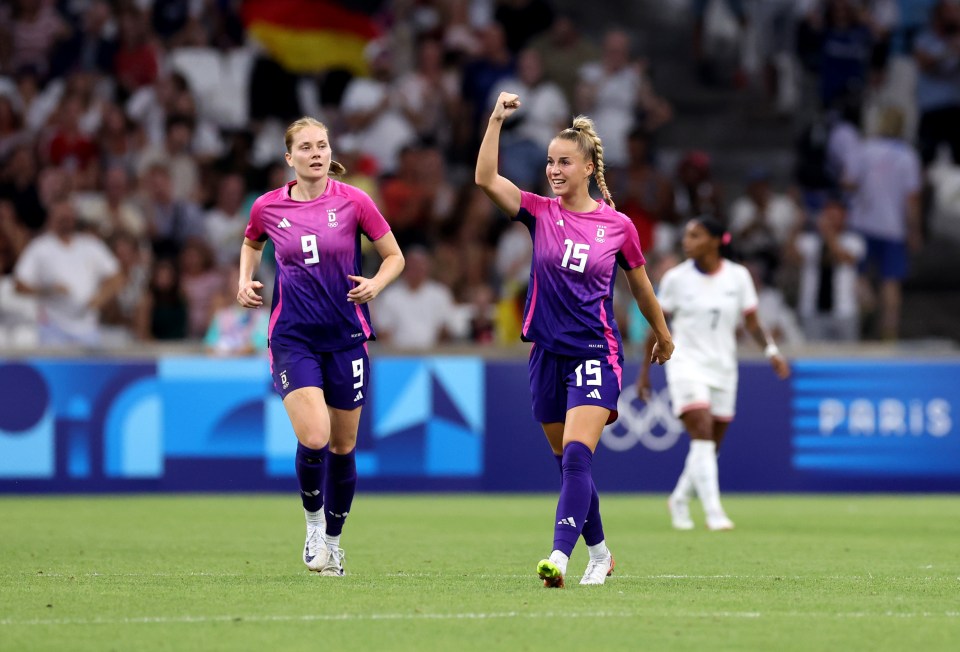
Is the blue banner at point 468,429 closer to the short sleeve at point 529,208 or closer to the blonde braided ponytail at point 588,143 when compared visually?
the blonde braided ponytail at point 588,143

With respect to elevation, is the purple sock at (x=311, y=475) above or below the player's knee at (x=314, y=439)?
below

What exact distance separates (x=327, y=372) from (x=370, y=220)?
0.86 metres

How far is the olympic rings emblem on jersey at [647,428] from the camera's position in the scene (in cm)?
1877

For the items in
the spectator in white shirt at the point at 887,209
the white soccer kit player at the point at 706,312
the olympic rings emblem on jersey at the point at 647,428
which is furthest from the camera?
the spectator in white shirt at the point at 887,209

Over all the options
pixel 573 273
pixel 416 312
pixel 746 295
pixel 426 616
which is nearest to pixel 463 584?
pixel 426 616

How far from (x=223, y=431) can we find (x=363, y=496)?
1.57 m

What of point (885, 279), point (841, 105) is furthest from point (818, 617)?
point (841, 105)

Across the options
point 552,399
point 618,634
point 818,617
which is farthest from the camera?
point 552,399

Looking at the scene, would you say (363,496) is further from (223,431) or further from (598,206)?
(598,206)

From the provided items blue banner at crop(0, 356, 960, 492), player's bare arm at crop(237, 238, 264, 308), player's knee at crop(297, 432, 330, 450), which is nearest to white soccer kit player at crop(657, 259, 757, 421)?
blue banner at crop(0, 356, 960, 492)

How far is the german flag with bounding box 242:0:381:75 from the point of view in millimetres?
23172

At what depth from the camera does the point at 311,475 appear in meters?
9.87

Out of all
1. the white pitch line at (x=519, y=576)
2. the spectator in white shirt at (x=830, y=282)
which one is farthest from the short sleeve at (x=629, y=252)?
the spectator in white shirt at (x=830, y=282)

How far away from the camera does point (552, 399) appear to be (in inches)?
374
